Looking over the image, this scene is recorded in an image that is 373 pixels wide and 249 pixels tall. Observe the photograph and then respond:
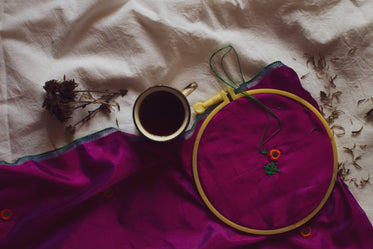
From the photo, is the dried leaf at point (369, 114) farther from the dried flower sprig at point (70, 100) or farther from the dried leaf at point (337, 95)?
the dried flower sprig at point (70, 100)

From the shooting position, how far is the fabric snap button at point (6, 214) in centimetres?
67

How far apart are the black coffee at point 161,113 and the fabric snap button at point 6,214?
1.07 ft

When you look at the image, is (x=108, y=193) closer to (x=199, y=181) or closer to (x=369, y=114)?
(x=199, y=181)

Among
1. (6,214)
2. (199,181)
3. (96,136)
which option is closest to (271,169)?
(199,181)

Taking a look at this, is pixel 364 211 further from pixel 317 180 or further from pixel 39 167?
pixel 39 167

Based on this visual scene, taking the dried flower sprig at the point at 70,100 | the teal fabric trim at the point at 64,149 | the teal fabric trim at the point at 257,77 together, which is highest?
the dried flower sprig at the point at 70,100

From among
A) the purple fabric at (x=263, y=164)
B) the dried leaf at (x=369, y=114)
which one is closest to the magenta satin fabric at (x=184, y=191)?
the purple fabric at (x=263, y=164)

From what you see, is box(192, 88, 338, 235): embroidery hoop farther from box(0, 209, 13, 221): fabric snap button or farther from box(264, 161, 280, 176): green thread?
box(0, 209, 13, 221): fabric snap button

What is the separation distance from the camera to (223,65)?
30.2 inches

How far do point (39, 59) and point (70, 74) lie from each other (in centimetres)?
8

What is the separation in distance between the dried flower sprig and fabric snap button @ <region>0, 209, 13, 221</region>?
0.66ft

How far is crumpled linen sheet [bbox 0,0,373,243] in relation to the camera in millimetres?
734

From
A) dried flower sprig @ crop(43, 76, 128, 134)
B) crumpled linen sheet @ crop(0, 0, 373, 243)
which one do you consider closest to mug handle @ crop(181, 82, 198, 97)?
crumpled linen sheet @ crop(0, 0, 373, 243)

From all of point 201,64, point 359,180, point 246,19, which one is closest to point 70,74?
point 201,64
